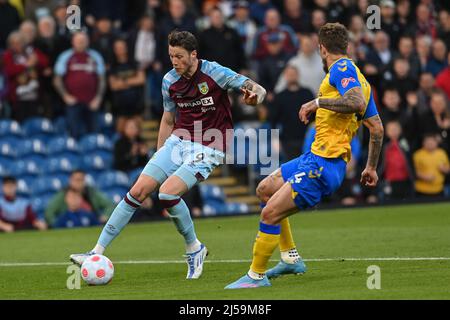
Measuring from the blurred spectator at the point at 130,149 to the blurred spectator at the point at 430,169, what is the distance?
213 inches

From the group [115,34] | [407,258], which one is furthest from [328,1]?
[407,258]

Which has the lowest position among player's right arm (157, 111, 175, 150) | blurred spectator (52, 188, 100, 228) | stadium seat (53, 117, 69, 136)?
blurred spectator (52, 188, 100, 228)

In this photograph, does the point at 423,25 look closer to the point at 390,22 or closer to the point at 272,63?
the point at 390,22

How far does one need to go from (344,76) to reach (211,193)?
471 inches

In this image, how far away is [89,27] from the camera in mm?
24125

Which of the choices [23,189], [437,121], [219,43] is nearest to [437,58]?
[437,121]

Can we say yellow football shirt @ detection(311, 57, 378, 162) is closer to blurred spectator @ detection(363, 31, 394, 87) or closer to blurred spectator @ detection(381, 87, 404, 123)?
blurred spectator @ detection(381, 87, 404, 123)

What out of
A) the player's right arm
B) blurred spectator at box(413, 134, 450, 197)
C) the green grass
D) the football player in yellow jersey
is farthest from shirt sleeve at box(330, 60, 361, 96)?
blurred spectator at box(413, 134, 450, 197)

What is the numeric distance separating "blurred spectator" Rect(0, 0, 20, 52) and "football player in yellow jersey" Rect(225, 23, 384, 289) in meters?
13.0

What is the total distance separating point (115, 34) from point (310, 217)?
6.10m

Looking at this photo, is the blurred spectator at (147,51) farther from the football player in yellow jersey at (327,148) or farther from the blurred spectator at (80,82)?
the football player in yellow jersey at (327,148)

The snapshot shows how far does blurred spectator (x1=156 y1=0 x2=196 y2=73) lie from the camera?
23203mm

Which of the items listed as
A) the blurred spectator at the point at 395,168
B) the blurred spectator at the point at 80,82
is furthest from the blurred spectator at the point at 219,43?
the blurred spectator at the point at 395,168

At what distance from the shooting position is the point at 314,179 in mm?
11438
